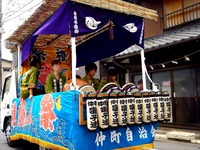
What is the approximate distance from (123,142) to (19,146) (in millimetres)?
4670

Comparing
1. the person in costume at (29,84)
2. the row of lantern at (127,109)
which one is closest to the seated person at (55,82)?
the person in costume at (29,84)

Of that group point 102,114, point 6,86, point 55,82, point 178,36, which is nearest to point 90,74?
point 55,82

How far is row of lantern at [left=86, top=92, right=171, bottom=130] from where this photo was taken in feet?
12.7

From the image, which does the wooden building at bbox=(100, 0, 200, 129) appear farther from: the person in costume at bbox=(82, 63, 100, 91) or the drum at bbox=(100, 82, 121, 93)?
the drum at bbox=(100, 82, 121, 93)

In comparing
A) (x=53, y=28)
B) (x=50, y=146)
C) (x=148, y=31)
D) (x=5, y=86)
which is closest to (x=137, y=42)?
(x=53, y=28)

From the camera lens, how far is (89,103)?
384 cm

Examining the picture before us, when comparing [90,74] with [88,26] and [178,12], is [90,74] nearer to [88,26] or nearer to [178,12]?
[88,26]

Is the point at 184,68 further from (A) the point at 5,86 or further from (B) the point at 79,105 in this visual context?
(B) the point at 79,105

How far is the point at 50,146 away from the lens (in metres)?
4.54

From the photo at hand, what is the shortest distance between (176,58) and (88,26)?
291 inches

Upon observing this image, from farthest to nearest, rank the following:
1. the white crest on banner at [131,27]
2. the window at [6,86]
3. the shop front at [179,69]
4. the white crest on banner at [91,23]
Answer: the shop front at [179,69] → the window at [6,86] → the white crest on banner at [131,27] → the white crest on banner at [91,23]

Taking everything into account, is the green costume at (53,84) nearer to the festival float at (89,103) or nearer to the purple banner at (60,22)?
the festival float at (89,103)

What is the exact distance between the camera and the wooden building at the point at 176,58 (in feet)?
34.6

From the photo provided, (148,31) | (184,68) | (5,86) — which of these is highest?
(148,31)
